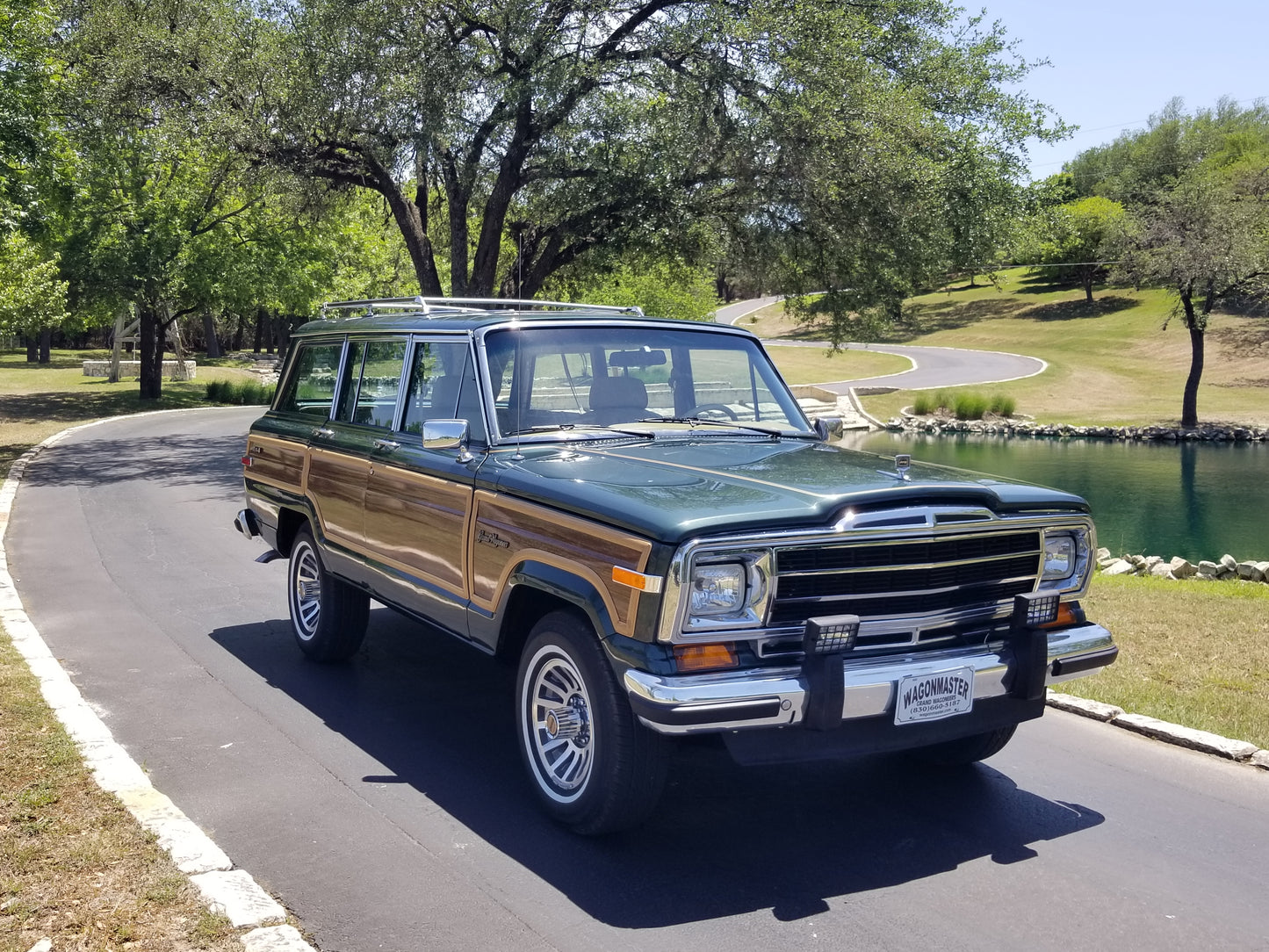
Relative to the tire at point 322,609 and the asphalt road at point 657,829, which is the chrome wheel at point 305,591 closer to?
the tire at point 322,609

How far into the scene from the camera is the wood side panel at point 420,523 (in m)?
5.48

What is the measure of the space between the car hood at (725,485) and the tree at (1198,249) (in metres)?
40.9

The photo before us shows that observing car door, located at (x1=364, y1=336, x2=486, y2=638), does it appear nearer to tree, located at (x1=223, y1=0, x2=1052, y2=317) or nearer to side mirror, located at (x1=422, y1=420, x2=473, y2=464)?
side mirror, located at (x1=422, y1=420, x2=473, y2=464)

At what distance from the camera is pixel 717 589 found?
4.23 meters

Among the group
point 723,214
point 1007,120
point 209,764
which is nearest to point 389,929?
point 209,764

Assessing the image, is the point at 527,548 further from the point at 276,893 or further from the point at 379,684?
the point at 379,684

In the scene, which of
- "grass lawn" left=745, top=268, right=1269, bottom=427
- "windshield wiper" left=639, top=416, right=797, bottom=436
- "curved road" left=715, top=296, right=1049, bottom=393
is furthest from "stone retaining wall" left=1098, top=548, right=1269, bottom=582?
"curved road" left=715, top=296, right=1049, bottom=393

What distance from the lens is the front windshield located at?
5719 millimetres

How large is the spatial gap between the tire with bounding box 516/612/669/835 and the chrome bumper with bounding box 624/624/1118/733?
30 cm

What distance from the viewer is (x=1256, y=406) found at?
156 feet

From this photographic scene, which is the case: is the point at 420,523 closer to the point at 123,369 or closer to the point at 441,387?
the point at 441,387

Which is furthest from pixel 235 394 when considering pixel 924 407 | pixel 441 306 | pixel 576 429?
pixel 576 429

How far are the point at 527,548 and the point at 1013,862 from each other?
242 cm

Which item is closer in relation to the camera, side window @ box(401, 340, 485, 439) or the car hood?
the car hood
